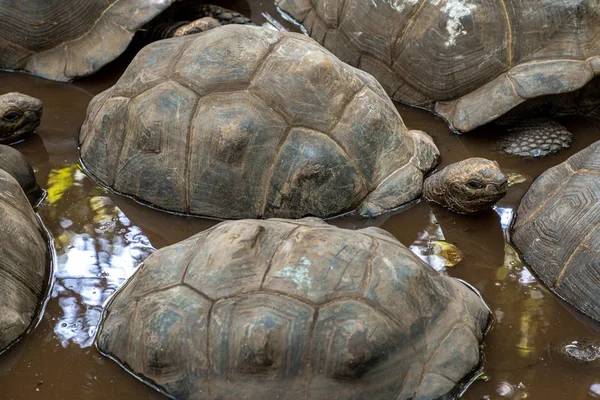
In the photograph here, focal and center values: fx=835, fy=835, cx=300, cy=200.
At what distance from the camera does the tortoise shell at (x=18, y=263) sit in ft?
11.9

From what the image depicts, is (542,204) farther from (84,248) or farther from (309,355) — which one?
(84,248)

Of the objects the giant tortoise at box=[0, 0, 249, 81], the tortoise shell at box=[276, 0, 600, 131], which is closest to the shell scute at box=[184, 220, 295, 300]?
the tortoise shell at box=[276, 0, 600, 131]

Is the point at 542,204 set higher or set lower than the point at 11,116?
higher

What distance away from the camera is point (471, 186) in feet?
14.1

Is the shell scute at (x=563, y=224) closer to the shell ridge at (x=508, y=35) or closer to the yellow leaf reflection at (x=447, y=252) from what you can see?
the yellow leaf reflection at (x=447, y=252)

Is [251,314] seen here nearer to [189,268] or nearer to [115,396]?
[189,268]

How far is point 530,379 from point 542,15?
236 cm

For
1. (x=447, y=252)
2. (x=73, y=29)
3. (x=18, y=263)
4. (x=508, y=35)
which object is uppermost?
(x=508, y=35)

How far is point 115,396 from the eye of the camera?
11.2 feet

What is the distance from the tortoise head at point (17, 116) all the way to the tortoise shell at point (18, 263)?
916 millimetres

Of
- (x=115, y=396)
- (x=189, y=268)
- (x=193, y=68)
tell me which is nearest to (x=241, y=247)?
(x=189, y=268)

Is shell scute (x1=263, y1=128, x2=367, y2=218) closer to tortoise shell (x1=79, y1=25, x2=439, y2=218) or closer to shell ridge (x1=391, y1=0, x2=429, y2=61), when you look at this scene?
tortoise shell (x1=79, y1=25, x2=439, y2=218)

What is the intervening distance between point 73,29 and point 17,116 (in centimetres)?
95

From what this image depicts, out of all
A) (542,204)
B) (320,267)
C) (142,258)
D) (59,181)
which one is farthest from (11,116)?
(542,204)
